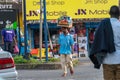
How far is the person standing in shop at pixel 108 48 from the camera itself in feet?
27.1

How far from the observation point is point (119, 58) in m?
8.28

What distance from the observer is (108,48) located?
8.26 metres

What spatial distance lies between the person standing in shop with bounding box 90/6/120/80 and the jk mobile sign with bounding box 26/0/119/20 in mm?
18131

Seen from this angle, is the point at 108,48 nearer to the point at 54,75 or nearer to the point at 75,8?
the point at 54,75

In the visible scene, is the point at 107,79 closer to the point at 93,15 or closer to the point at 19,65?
the point at 19,65

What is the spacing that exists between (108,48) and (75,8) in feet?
60.9

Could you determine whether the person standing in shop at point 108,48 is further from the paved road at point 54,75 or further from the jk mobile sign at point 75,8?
the jk mobile sign at point 75,8

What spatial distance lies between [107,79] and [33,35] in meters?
22.9

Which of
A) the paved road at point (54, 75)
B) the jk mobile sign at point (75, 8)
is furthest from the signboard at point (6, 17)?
the paved road at point (54, 75)

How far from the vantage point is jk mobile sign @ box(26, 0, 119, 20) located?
2661cm

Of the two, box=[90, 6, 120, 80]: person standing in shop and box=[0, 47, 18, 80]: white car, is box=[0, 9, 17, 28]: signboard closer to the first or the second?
box=[0, 47, 18, 80]: white car

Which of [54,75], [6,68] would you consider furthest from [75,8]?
[6,68]

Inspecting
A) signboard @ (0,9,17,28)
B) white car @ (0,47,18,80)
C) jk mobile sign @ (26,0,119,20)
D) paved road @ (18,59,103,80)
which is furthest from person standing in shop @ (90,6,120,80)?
signboard @ (0,9,17,28)

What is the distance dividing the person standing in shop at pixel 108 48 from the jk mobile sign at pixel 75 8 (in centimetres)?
1813
